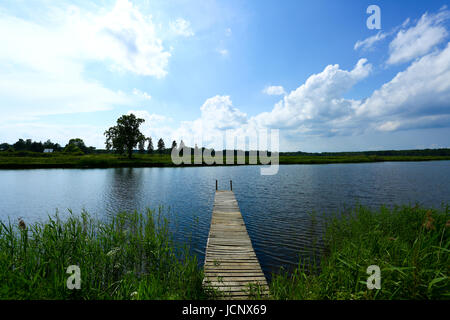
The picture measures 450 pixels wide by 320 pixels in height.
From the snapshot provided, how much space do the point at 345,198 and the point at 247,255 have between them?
712 inches

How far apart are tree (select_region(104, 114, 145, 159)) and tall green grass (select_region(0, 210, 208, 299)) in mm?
68588

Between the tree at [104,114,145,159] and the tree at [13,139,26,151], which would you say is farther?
the tree at [13,139,26,151]

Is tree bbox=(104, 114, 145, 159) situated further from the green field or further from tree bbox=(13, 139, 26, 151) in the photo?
tree bbox=(13, 139, 26, 151)

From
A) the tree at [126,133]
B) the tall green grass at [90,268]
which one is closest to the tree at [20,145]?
the tree at [126,133]

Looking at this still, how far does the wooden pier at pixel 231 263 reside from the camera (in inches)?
244

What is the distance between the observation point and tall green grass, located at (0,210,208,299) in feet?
15.4

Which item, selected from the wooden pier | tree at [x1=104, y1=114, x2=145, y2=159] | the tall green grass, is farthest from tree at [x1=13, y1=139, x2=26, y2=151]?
the wooden pier

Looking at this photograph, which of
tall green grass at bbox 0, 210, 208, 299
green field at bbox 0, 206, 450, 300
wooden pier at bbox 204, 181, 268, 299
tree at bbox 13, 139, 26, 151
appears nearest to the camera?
green field at bbox 0, 206, 450, 300

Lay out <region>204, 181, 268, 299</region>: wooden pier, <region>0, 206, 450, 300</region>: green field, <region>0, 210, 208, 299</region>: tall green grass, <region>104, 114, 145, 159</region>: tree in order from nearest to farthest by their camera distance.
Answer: <region>0, 206, 450, 300</region>: green field → <region>0, 210, 208, 299</region>: tall green grass → <region>204, 181, 268, 299</region>: wooden pier → <region>104, 114, 145, 159</region>: tree

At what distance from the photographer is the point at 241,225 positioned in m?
12.9

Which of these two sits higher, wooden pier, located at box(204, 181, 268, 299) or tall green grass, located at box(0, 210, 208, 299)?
tall green grass, located at box(0, 210, 208, 299)

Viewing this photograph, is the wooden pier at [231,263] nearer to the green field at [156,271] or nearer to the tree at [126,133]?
the green field at [156,271]
